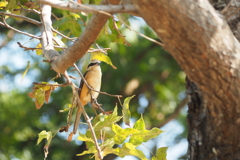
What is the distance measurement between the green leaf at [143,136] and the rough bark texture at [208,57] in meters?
0.39

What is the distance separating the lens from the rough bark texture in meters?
1.39

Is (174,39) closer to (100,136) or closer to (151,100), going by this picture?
(100,136)

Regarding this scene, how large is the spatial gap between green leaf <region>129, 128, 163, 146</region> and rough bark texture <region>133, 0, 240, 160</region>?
0.39 meters

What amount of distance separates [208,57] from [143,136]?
31.7 inches

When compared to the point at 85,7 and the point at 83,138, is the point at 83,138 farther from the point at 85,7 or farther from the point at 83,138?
the point at 85,7

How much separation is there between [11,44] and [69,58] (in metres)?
6.18

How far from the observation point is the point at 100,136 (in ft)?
7.61

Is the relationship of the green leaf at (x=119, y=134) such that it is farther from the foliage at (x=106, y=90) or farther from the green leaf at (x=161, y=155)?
the foliage at (x=106, y=90)

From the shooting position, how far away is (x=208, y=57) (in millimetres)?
1465

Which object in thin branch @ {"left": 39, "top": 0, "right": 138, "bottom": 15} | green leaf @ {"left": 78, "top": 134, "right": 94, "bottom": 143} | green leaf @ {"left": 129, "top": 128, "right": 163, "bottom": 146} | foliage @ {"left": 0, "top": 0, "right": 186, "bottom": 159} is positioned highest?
thin branch @ {"left": 39, "top": 0, "right": 138, "bottom": 15}

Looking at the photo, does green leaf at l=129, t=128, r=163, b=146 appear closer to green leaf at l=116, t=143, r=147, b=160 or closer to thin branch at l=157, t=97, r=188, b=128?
green leaf at l=116, t=143, r=147, b=160

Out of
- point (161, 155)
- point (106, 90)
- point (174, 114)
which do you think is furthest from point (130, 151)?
point (174, 114)

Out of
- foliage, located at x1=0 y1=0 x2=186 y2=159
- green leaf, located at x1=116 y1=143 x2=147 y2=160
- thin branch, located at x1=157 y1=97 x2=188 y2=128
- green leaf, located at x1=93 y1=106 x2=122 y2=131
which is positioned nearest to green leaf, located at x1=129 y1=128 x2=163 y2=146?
green leaf, located at x1=116 y1=143 x2=147 y2=160

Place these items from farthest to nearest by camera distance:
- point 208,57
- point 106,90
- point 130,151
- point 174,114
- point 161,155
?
point 174,114
point 106,90
point 161,155
point 130,151
point 208,57
